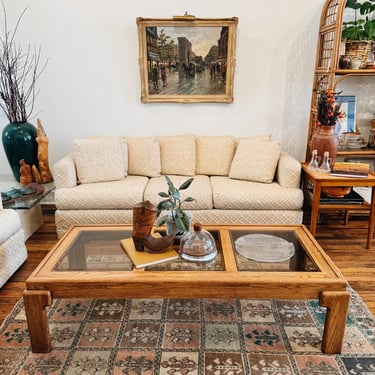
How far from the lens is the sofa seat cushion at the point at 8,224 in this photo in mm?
2395

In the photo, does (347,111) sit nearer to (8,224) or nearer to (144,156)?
(144,156)

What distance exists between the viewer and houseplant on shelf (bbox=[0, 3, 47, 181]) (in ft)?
11.0

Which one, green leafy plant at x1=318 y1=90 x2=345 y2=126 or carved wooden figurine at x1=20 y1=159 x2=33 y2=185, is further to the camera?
carved wooden figurine at x1=20 y1=159 x2=33 y2=185

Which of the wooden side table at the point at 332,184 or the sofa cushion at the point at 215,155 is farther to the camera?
the sofa cushion at the point at 215,155

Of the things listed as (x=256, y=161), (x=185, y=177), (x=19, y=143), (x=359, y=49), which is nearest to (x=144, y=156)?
(x=185, y=177)

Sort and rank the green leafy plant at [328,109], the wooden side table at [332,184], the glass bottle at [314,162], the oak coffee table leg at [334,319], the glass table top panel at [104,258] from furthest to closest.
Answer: the glass bottle at [314,162]
the green leafy plant at [328,109]
the wooden side table at [332,184]
the glass table top panel at [104,258]
the oak coffee table leg at [334,319]

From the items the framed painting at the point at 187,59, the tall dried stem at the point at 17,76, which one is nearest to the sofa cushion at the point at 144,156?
the framed painting at the point at 187,59

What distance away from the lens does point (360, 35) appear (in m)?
3.07

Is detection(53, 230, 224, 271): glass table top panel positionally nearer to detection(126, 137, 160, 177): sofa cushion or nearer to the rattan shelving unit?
detection(126, 137, 160, 177): sofa cushion

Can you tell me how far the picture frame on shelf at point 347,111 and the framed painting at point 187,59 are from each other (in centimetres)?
106

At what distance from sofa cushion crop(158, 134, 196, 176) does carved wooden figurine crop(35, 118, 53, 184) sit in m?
1.10

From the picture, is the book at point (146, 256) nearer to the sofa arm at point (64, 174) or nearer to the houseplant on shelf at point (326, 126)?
the sofa arm at point (64, 174)

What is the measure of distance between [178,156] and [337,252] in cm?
163

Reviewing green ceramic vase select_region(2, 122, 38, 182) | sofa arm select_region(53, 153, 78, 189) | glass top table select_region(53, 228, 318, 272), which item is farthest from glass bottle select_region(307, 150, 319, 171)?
green ceramic vase select_region(2, 122, 38, 182)
